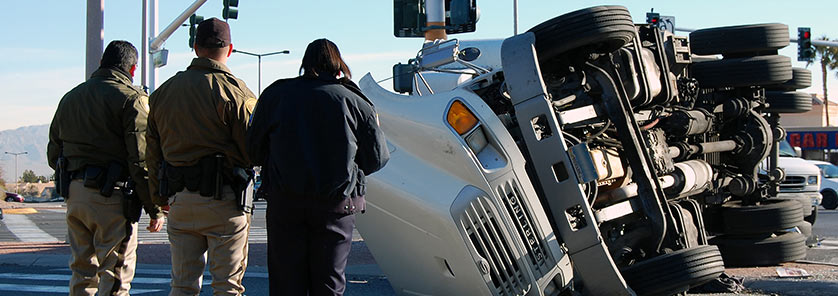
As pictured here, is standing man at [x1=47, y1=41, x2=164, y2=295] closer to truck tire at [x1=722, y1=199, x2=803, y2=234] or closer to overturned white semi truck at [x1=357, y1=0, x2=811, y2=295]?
overturned white semi truck at [x1=357, y1=0, x2=811, y2=295]

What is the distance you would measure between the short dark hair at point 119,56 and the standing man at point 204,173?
973mm

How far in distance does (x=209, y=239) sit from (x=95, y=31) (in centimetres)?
764

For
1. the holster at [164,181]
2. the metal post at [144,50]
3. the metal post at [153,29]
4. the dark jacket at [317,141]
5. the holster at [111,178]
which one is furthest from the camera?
the metal post at [153,29]

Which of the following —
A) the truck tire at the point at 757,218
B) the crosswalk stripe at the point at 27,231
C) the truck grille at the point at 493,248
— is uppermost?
the truck grille at the point at 493,248

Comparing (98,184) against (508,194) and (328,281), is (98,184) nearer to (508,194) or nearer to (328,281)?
(328,281)

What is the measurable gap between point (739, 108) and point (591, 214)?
305 cm

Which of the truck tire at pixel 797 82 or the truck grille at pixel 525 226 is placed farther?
the truck tire at pixel 797 82

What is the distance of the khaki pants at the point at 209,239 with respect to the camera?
14.1ft

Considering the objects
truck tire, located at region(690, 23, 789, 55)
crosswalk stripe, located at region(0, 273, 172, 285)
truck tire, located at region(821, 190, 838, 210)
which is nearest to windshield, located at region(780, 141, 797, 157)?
truck tire, located at region(821, 190, 838, 210)

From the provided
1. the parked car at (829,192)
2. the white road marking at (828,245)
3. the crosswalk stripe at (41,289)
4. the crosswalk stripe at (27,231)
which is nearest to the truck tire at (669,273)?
the crosswalk stripe at (41,289)

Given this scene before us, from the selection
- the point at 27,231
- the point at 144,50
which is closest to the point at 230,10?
the point at 144,50

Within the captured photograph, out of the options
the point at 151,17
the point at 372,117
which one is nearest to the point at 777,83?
the point at 372,117

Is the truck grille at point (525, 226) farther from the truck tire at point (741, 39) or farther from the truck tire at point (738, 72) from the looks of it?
the truck tire at point (741, 39)

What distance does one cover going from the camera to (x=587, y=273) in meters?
4.62
